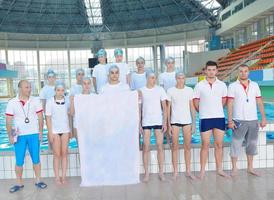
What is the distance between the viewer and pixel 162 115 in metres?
4.84

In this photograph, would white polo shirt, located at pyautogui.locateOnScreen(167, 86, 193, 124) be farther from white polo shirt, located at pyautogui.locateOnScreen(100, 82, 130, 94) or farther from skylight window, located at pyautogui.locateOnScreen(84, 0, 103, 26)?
skylight window, located at pyautogui.locateOnScreen(84, 0, 103, 26)

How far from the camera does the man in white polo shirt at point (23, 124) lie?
4562mm

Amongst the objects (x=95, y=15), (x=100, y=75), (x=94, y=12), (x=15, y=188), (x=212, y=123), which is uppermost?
(x=94, y=12)

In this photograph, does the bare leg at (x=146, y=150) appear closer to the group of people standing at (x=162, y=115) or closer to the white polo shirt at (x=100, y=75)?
the group of people standing at (x=162, y=115)

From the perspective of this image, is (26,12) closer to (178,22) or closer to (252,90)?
(178,22)

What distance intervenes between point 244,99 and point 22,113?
3.26 m

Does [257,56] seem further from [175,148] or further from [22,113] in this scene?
[22,113]

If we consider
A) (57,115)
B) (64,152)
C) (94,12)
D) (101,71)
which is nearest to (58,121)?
(57,115)

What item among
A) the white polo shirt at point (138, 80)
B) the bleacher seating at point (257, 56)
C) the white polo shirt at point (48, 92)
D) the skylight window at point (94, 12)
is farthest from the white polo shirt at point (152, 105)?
the skylight window at point (94, 12)

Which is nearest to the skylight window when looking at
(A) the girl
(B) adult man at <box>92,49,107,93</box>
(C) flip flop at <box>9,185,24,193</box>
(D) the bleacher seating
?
(D) the bleacher seating

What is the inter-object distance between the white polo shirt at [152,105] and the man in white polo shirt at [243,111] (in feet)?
3.43

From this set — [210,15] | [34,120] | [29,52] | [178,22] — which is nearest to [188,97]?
[34,120]

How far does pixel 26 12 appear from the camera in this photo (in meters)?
29.8

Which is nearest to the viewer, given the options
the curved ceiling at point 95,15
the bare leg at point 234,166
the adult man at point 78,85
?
the bare leg at point 234,166
